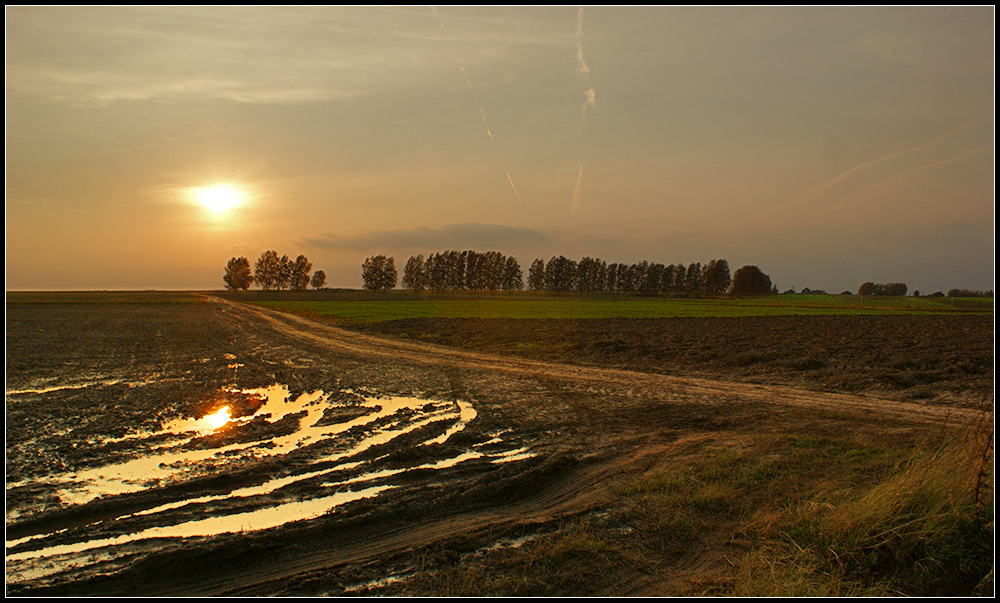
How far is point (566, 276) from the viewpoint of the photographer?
182m

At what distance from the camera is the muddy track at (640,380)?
43.4ft

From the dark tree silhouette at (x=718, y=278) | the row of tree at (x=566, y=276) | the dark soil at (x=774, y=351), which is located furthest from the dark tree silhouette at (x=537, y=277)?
the dark soil at (x=774, y=351)

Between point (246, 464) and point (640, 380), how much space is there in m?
12.8

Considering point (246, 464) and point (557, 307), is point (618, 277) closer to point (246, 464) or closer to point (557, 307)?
point (557, 307)

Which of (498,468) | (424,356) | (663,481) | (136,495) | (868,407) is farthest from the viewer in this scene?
(424,356)

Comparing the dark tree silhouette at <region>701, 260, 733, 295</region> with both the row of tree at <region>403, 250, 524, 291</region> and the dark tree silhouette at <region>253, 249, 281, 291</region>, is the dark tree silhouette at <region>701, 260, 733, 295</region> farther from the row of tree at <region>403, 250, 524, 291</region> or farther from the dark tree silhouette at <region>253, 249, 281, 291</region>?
the dark tree silhouette at <region>253, 249, 281, 291</region>

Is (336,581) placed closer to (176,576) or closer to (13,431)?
(176,576)

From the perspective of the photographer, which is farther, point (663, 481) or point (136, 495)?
point (663, 481)

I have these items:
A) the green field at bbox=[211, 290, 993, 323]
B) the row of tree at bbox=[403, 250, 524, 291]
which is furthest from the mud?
the row of tree at bbox=[403, 250, 524, 291]

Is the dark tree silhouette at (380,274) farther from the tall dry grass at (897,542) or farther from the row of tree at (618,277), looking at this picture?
the tall dry grass at (897,542)

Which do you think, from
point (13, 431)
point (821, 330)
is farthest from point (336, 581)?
point (821, 330)

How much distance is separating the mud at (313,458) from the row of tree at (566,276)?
154 meters

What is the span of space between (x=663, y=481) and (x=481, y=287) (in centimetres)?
16324

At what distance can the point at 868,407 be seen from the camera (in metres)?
13.3
